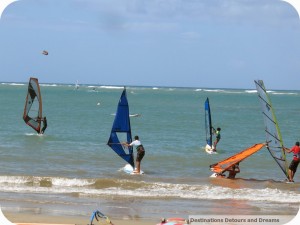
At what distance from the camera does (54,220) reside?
8.81m

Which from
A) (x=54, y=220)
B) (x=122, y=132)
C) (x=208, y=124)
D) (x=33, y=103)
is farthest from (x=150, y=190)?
(x=33, y=103)

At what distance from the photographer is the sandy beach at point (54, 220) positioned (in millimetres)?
8648

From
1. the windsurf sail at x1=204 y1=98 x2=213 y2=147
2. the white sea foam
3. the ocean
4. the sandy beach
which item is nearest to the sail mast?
the windsurf sail at x1=204 y1=98 x2=213 y2=147

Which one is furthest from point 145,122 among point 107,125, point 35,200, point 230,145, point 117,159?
point 35,200

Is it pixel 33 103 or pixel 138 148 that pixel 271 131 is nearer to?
pixel 138 148

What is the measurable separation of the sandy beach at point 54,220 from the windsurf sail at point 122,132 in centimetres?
510

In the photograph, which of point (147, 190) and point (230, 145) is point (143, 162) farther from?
point (230, 145)

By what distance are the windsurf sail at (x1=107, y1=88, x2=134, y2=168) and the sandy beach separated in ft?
16.7

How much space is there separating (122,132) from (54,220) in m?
5.59

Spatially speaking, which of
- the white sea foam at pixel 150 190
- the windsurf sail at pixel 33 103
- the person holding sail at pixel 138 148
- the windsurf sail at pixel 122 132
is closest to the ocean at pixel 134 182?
the white sea foam at pixel 150 190

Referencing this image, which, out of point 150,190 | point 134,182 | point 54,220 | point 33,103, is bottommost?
point 54,220

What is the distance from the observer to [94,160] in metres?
16.7

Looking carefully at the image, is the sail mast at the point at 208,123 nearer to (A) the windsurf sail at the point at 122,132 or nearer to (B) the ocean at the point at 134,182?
(B) the ocean at the point at 134,182

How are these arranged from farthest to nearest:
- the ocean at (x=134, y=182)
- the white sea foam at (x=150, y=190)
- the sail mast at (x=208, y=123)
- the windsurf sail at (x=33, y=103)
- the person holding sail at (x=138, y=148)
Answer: the windsurf sail at (x=33, y=103), the sail mast at (x=208, y=123), the person holding sail at (x=138, y=148), the white sea foam at (x=150, y=190), the ocean at (x=134, y=182)
